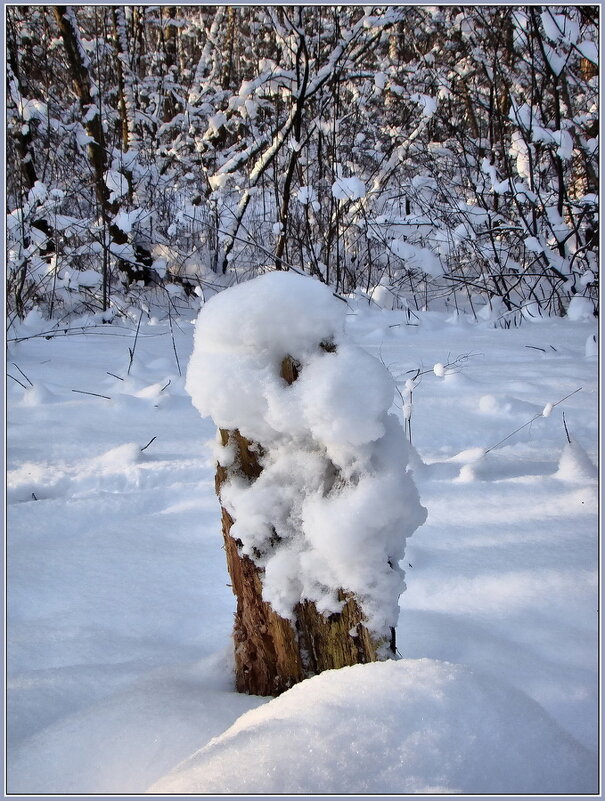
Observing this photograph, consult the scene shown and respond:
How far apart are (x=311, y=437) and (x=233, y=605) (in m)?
0.72

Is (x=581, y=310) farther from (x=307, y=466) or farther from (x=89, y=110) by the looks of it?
(x=89, y=110)

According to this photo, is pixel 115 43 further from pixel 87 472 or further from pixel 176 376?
pixel 87 472

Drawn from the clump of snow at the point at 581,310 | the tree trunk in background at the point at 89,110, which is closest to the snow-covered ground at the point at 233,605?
the clump of snow at the point at 581,310

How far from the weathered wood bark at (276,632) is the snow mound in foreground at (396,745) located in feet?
0.54

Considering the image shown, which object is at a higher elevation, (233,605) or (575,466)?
(575,466)

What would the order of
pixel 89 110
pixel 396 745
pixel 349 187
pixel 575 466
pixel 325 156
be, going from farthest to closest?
pixel 325 156 < pixel 89 110 < pixel 349 187 < pixel 575 466 < pixel 396 745

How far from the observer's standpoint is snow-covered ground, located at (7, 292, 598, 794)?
2.47 feet

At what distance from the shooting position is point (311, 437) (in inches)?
39.6

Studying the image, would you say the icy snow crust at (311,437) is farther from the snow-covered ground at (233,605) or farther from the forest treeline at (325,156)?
the forest treeline at (325,156)

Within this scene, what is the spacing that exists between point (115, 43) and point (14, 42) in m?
2.23

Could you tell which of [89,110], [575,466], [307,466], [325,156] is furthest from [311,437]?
[325,156]

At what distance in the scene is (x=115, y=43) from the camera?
270 inches

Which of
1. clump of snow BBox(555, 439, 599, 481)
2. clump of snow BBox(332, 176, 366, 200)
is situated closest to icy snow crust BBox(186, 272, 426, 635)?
clump of snow BBox(555, 439, 599, 481)

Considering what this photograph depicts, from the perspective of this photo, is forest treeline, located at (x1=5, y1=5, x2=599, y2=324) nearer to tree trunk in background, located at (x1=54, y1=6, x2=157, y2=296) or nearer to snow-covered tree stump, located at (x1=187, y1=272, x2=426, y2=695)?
tree trunk in background, located at (x1=54, y1=6, x2=157, y2=296)
